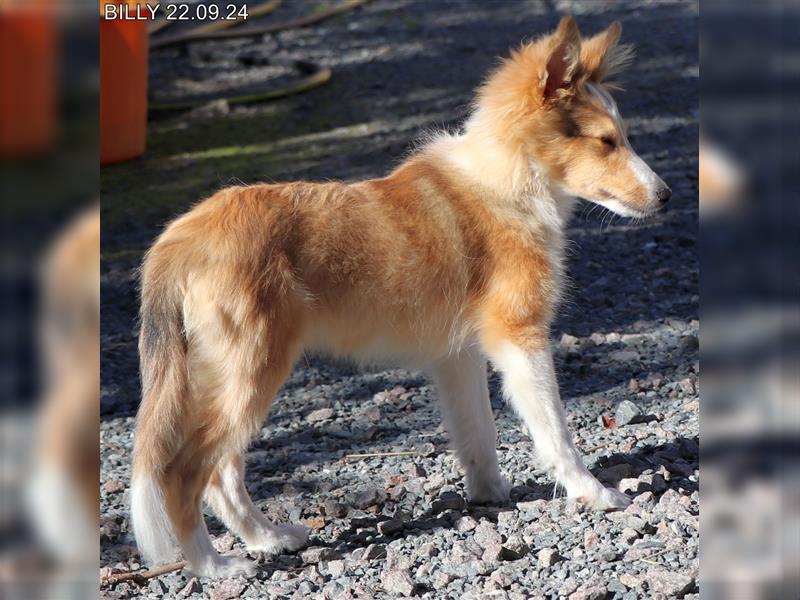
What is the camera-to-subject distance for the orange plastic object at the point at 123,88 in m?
8.74

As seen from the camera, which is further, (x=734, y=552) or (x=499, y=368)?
(x=499, y=368)

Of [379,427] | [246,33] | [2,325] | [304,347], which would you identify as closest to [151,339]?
[304,347]

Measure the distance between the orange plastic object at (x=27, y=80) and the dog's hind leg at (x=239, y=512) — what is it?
→ 294 cm

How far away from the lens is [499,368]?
463cm

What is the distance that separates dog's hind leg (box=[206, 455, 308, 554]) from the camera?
4410 mm

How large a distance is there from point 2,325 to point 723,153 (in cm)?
114

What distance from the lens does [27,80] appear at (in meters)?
1.55

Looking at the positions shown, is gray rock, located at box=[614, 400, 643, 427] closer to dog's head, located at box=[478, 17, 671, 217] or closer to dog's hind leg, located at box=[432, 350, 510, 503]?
dog's hind leg, located at box=[432, 350, 510, 503]

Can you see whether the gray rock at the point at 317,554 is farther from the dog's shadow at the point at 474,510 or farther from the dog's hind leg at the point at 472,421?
the dog's hind leg at the point at 472,421

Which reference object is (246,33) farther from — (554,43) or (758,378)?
(758,378)

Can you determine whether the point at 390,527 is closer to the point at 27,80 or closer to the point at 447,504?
the point at 447,504

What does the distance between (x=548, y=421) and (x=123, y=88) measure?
19.3 ft

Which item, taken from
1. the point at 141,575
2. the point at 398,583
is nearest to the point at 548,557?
the point at 398,583

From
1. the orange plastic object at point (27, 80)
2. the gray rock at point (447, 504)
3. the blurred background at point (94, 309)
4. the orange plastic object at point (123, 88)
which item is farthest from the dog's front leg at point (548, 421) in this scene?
the orange plastic object at point (123, 88)
